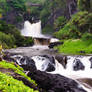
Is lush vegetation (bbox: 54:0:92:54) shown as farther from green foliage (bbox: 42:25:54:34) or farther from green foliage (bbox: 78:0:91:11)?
green foliage (bbox: 42:25:54:34)

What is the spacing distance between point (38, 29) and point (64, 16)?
Result: 39.1 feet

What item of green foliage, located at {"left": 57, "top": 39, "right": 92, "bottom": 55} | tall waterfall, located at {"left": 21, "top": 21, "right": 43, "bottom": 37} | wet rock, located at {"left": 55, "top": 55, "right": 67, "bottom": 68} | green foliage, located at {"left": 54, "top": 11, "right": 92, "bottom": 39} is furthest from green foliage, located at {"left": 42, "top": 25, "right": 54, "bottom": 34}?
wet rock, located at {"left": 55, "top": 55, "right": 67, "bottom": 68}

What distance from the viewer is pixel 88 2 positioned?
38531 mm

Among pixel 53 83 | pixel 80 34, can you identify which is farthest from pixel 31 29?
pixel 53 83

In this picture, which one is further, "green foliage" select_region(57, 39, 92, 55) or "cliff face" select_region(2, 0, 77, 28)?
"cliff face" select_region(2, 0, 77, 28)

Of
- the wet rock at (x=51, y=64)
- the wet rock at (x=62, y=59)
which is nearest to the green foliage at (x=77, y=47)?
the wet rock at (x=62, y=59)

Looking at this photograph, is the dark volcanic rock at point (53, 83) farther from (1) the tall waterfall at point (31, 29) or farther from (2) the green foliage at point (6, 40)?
(1) the tall waterfall at point (31, 29)

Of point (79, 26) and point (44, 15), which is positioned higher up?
point (44, 15)

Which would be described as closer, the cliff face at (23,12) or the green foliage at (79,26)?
the green foliage at (79,26)

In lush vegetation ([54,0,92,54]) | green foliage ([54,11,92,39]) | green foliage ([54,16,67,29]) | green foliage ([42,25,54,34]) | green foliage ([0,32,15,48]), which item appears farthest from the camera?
green foliage ([42,25,54,34])

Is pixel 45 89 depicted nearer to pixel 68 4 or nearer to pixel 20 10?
pixel 68 4

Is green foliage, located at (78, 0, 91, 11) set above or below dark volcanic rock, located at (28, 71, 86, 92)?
above

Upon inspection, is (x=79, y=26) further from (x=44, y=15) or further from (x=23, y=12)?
(x=23, y=12)

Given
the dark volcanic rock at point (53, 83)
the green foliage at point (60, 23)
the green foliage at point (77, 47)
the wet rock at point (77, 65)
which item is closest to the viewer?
the dark volcanic rock at point (53, 83)
